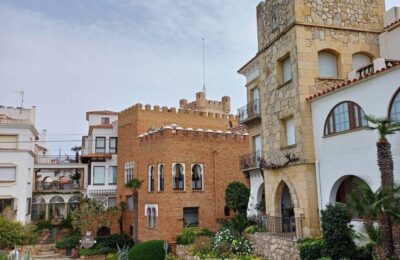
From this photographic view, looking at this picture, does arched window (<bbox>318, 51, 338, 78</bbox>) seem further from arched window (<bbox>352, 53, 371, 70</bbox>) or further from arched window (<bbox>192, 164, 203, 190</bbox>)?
arched window (<bbox>192, 164, 203, 190</bbox>)

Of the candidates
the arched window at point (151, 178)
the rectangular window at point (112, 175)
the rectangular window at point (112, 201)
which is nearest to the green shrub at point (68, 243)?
the rectangular window at point (112, 201)

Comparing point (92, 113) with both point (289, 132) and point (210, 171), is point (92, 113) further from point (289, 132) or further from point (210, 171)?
point (289, 132)

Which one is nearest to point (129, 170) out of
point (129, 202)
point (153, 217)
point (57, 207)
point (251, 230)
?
point (129, 202)

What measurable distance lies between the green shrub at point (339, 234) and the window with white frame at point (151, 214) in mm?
16769

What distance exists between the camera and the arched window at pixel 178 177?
27672 millimetres

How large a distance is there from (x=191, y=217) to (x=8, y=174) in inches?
697

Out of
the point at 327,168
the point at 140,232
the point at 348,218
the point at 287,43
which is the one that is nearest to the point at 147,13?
the point at 287,43

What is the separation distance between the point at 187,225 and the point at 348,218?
16693 mm

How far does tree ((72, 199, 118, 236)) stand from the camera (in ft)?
103

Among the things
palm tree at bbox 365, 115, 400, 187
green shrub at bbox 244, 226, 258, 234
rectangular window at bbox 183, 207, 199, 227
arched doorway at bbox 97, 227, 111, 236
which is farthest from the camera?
arched doorway at bbox 97, 227, 111, 236

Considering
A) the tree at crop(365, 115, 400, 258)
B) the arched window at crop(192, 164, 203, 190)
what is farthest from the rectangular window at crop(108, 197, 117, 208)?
the tree at crop(365, 115, 400, 258)

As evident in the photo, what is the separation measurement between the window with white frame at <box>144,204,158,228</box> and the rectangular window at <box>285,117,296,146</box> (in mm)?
13312

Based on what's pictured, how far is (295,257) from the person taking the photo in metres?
14.8

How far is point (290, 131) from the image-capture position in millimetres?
17328
